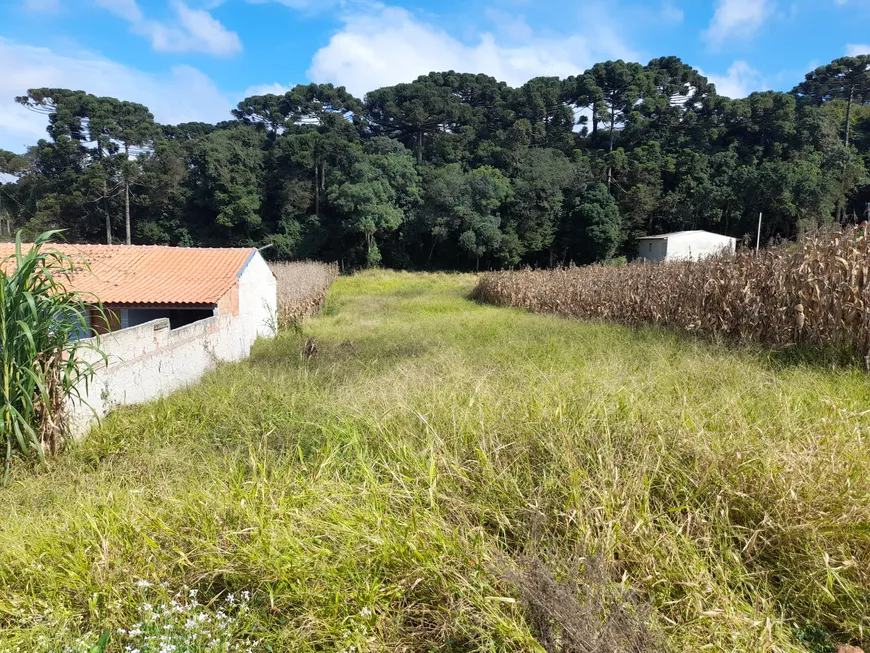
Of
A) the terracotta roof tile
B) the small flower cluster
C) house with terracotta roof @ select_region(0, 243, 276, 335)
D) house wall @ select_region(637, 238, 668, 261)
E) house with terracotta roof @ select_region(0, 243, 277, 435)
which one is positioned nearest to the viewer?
the small flower cluster

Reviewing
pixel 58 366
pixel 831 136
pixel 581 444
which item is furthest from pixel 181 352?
pixel 831 136

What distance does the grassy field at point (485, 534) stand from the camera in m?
2.17

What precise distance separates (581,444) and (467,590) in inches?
49.2

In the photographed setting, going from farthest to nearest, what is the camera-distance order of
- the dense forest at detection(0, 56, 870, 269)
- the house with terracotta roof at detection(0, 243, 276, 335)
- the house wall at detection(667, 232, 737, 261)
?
the dense forest at detection(0, 56, 870, 269)
the house wall at detection(667, 232, 737, 261)
the house with terracotta roof at detection(0, 243, 276, 335)

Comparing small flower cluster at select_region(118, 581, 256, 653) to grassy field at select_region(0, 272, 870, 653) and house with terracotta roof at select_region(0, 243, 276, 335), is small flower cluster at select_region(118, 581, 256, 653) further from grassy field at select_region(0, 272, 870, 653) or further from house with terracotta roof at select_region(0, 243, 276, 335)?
house with terracotta roof at select_region(0, 243, 276, 335)

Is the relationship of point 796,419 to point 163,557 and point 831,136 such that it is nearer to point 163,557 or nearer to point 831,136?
point 163,557

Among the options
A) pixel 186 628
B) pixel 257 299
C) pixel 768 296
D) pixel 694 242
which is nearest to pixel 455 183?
pixel 694 242

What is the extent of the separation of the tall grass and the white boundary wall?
33 cm

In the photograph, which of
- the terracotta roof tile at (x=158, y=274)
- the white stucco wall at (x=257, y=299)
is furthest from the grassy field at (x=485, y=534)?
the white stucco wall at (x=257, y=299)

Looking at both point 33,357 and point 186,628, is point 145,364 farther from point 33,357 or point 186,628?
point 186,628

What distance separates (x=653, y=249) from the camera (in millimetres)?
30234

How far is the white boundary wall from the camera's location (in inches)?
211

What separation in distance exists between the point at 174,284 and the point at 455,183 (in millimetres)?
25464

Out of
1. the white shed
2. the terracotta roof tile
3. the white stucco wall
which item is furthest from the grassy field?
the white shed
